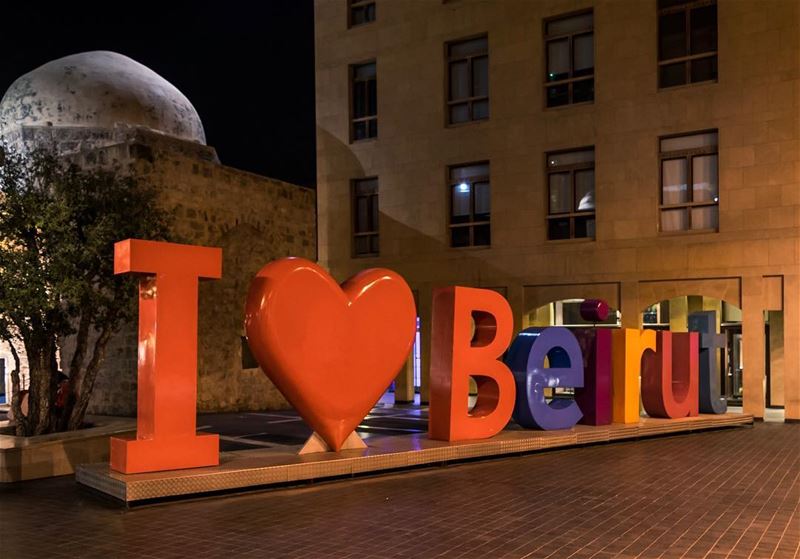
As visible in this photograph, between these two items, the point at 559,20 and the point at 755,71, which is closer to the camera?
the point at 755,71

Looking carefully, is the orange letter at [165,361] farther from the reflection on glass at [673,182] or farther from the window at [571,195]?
the reflection on glass at [673,182]

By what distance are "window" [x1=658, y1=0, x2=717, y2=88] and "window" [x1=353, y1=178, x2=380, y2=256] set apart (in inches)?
365

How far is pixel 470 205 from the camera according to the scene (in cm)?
2322

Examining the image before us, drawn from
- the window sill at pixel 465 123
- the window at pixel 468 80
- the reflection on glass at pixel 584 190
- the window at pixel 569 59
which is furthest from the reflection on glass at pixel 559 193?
the window at pixel 468 80

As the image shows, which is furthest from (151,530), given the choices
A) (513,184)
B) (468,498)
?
(513,184)

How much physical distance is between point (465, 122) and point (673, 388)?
33.4 ft

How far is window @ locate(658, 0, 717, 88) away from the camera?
20.0 m

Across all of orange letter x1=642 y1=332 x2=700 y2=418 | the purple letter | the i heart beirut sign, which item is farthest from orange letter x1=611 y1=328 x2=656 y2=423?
the purple letter

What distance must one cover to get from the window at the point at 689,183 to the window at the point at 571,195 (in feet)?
6.47

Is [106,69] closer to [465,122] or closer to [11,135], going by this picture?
[11,135]

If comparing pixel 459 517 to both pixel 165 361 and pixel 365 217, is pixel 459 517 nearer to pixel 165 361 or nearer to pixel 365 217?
pixel 165 361

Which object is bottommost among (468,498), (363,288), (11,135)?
(468,498)

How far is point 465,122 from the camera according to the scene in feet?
76.4

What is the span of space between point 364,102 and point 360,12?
299 cm
